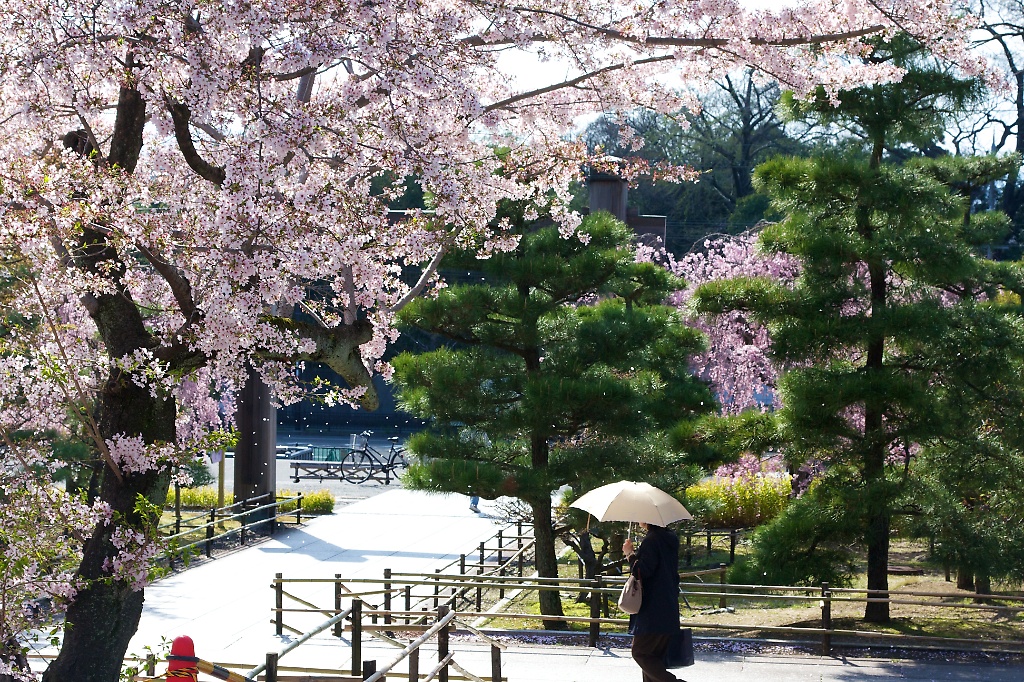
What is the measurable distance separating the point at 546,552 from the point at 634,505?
648cm

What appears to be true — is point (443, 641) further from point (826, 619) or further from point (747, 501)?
point (747, 501)

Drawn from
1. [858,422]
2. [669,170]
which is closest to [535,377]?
[858,422]

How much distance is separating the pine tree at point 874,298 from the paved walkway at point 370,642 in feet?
6.37

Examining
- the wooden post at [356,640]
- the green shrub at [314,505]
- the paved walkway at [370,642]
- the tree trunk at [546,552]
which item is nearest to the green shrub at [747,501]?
the paved walkway at [370,642]

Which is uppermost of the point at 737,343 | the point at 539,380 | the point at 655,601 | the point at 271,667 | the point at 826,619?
the point at 737,343

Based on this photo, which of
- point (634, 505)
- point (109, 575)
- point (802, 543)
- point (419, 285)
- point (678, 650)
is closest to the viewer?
point (109, 575)

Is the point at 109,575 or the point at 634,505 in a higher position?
the point at 634,505

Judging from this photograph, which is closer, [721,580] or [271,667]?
[271,667]

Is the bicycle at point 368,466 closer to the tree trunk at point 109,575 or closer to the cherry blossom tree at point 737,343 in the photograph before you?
the cherry blossom tree at point 737,343

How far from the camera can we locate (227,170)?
627 cm

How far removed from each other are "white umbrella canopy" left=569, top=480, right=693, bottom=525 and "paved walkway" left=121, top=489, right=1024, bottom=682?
2.45m

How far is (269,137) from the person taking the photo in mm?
6414

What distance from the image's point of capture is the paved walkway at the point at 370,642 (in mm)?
9977

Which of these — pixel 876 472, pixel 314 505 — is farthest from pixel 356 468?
pixel 876 472
